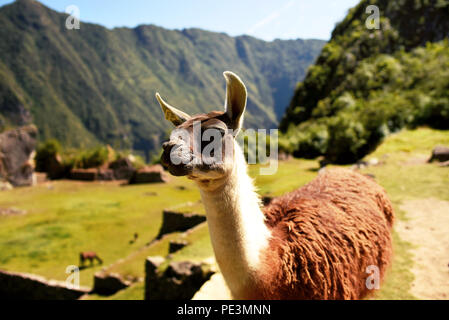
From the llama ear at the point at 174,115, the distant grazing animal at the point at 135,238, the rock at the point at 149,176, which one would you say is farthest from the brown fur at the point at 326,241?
the rock at the point at 149,176

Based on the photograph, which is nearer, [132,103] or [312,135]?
[312,135]

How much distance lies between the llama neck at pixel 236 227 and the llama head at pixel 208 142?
0.18 meters

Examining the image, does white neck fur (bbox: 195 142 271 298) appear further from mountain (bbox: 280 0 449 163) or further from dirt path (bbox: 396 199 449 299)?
mountain (bbox: 280 0 449 163)

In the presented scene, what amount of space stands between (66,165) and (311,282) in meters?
42.3

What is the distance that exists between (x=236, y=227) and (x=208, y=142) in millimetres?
781

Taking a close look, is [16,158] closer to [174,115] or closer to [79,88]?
[174,115]

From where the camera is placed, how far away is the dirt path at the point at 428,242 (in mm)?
4316

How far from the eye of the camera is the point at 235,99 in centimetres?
210

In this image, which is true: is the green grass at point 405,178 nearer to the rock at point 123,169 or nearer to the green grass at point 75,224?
the green grass at point 75,224

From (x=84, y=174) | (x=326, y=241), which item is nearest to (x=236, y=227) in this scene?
(x=326, y=241)

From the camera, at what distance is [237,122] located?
2.18 m
